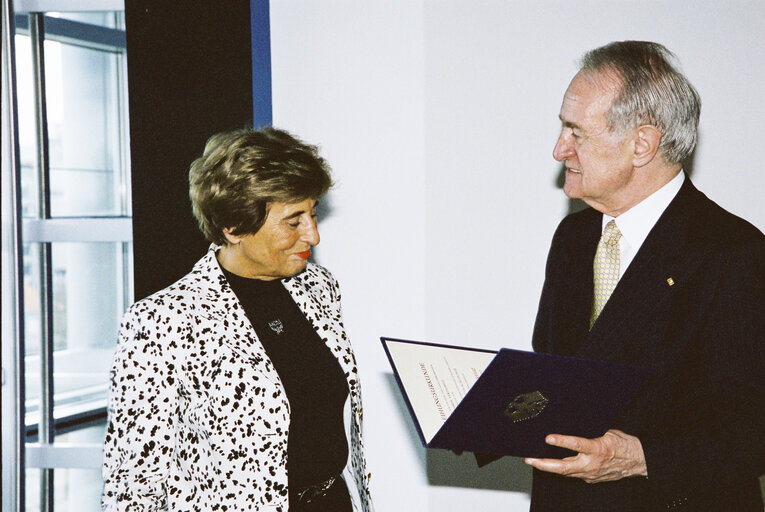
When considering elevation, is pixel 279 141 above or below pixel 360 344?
above

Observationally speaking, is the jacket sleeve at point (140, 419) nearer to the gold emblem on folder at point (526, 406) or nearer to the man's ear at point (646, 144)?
the gold emblem on folder at point (526, 406)

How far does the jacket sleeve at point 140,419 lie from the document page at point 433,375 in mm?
580

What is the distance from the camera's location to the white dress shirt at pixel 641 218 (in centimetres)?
166

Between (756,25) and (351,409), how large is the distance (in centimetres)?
194

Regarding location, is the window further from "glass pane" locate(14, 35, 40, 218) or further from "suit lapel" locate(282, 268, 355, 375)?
"suit lapel" locate(282, 268, 355, 375)

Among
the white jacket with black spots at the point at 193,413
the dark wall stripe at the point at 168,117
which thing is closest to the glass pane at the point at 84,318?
the dark wall stripe at the point at 168,117

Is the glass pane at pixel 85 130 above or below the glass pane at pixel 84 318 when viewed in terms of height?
above

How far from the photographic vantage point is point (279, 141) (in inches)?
74.3

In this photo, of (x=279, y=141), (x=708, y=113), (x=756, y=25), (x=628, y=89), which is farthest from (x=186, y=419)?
(x=756, y=25)

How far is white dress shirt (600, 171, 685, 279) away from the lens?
1.66 metres

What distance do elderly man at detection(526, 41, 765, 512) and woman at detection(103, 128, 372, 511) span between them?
61 centimetres

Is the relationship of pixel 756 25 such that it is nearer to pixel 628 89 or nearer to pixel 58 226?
pixel 628 89

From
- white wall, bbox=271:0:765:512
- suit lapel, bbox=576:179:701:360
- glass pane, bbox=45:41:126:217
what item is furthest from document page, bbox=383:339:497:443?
glass pane, bbox=45:41:126:217

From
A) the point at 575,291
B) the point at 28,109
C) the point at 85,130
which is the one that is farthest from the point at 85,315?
the point at 575,291
